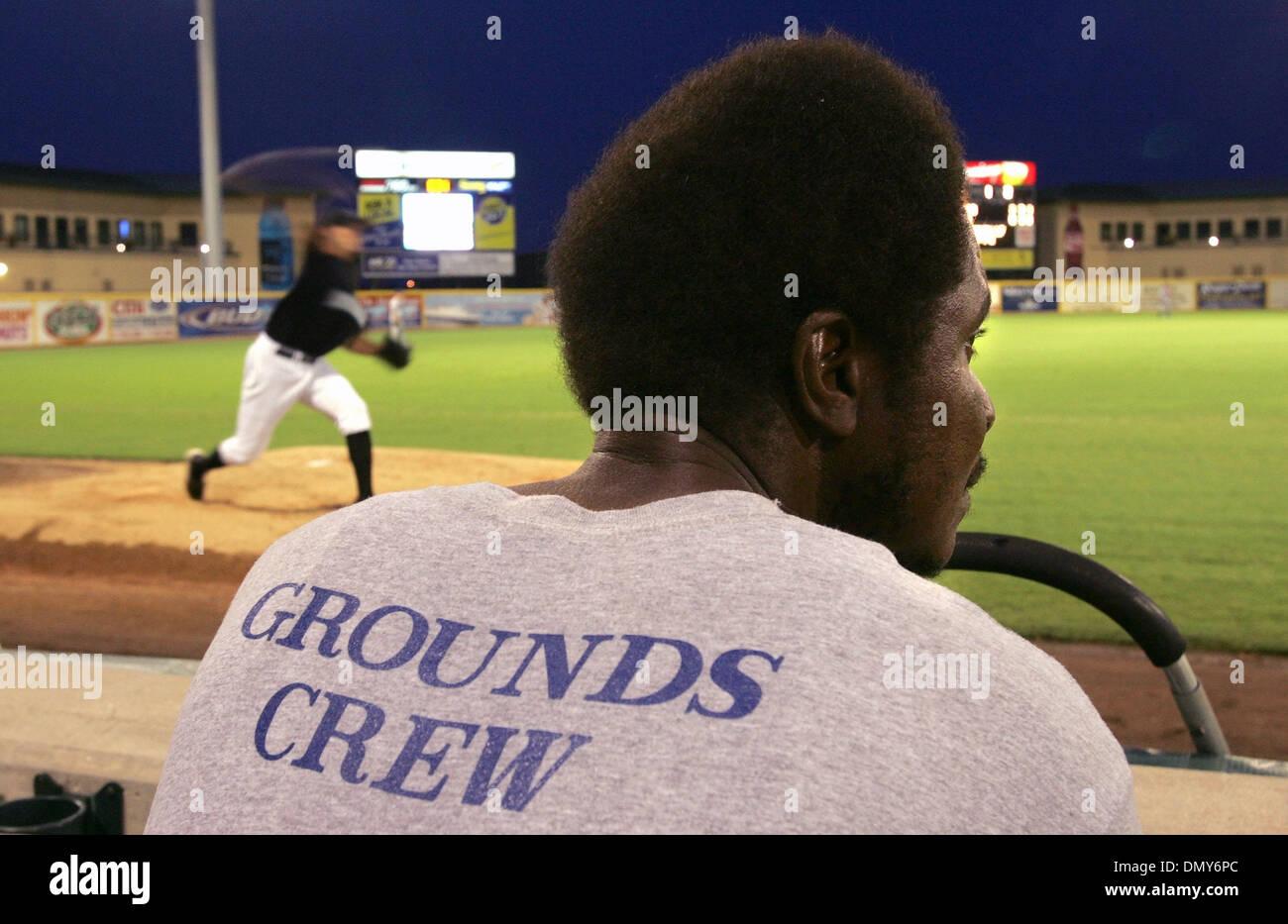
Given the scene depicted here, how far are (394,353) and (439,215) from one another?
112ft

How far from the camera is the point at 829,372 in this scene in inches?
53.1

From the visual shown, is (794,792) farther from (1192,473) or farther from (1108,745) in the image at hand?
(1192,473)

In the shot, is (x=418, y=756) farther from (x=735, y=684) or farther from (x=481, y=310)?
(x=481, y=310)

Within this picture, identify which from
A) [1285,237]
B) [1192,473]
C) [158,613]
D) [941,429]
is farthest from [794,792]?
[1285,237]

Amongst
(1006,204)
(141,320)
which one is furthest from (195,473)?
(1006,204)

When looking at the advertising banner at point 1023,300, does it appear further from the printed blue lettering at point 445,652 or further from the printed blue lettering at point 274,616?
the printed blue lettering at point 445,652

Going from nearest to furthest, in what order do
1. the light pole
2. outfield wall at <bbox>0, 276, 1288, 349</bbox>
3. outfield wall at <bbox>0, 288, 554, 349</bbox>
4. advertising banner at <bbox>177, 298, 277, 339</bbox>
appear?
the light pole
outfield wall at <bbox>0, 288, 554, 349</bbox>
outfield wall at <bbox>0, 276, 1288, 349</bbox>
advertising banner at <bbox>177, 298, 277, 339</bbox>

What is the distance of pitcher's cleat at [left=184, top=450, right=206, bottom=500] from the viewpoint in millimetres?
9828

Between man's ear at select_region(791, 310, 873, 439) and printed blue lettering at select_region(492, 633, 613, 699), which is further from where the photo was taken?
man's ear at select_region(791, 310, 873, 439)

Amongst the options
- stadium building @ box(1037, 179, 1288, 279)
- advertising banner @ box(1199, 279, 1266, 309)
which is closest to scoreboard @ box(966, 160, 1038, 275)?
advertising banner @ box(1199, 279, 1266, 309)

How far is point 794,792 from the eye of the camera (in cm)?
96

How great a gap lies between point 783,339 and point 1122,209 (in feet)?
244

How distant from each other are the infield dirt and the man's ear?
4.20 meters

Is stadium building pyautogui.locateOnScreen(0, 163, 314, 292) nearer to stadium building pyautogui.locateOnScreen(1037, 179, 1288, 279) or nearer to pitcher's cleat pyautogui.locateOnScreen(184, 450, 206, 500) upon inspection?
Result: pitcher's cleat pyautogui.locateOnScreen(184, 450, 206, 500)
